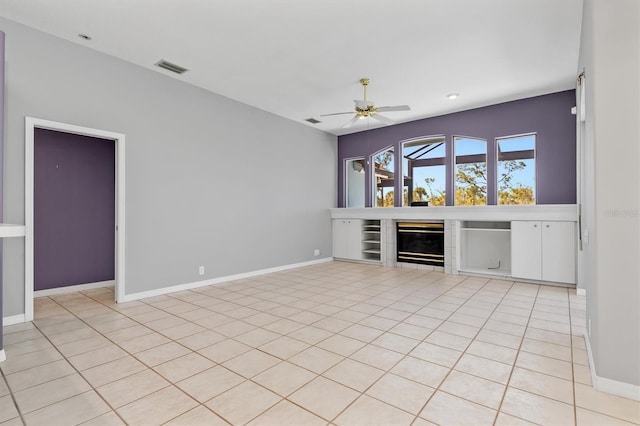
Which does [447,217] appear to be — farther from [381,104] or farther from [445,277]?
[381,104]

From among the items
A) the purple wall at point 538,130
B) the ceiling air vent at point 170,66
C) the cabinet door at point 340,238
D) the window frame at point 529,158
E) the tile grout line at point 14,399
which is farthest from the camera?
the cabinet door at point 340,238

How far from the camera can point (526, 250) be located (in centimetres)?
505

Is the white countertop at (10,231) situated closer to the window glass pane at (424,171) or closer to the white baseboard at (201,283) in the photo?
the white baseboard at (201,283)

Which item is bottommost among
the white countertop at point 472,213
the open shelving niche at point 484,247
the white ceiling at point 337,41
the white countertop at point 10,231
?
the open shelving niche at point 484,247

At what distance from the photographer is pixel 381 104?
575 cm

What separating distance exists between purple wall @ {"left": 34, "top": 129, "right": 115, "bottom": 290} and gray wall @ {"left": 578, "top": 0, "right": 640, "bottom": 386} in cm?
603

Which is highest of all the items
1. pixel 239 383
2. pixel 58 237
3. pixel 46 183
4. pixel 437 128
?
pixel 437 128

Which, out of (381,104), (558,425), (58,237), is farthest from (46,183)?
(558,425)

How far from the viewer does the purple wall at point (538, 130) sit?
5.10m

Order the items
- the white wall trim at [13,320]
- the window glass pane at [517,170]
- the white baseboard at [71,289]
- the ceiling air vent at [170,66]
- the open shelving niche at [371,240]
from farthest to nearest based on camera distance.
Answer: the open shelving niche at [371,240], the window glass pane at [517,170], the white baseboard at [71,289], the ceiling air vent at [170,66], the white wall trim at [13,320]

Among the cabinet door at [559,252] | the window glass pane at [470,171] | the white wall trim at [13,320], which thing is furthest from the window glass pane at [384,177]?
the white wall trim at [13,320]

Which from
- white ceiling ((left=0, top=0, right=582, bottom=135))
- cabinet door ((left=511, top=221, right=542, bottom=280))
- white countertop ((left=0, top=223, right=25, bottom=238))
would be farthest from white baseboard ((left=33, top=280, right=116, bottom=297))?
cabinet door ((left=511, top=221, right=542, bottom=280))

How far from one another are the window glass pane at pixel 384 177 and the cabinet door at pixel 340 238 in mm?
930

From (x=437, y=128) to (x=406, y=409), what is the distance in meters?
5.70
